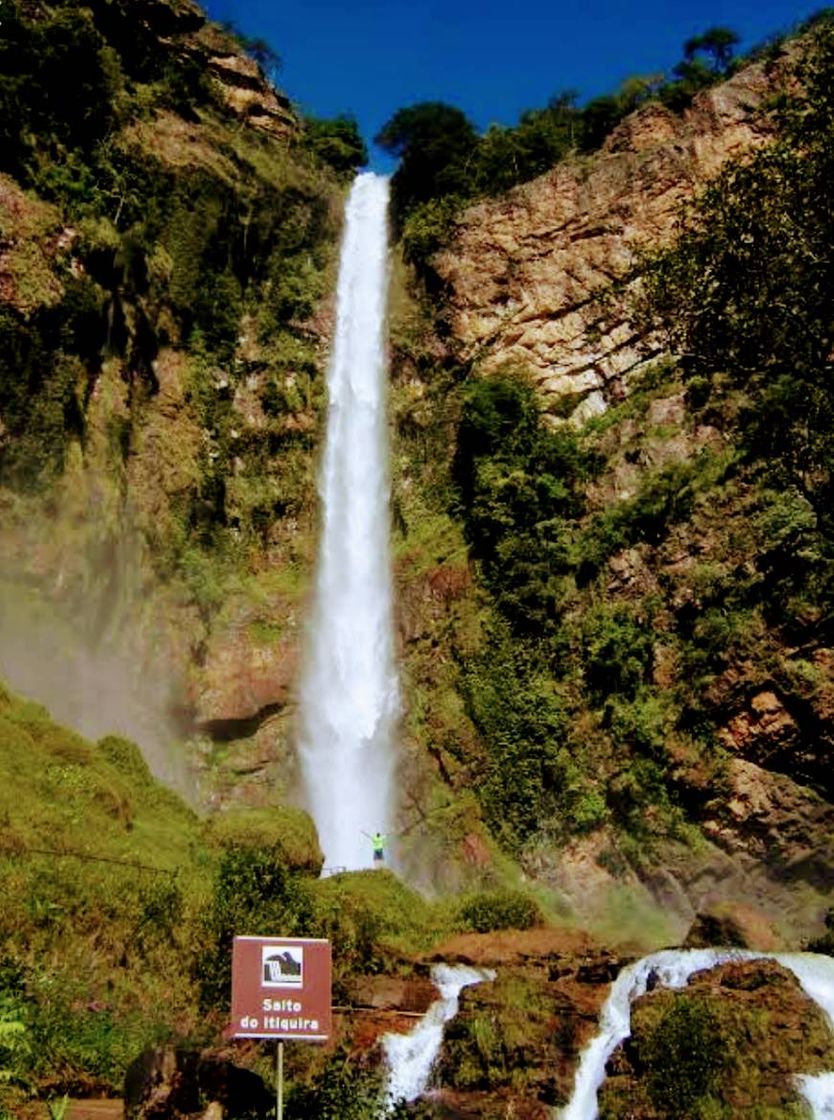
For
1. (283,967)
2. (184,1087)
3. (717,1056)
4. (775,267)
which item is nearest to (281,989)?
(283,967)

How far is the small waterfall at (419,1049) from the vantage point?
12.3 meters

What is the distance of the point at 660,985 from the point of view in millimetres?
12555

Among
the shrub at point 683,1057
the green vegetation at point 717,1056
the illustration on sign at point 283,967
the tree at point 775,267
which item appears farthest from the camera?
the tree at point 775,267

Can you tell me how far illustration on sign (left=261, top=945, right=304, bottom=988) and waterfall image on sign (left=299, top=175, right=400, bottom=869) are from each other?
16291 mm

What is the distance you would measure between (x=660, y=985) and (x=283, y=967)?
654 centimetres

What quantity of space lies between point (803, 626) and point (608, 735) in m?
4.68

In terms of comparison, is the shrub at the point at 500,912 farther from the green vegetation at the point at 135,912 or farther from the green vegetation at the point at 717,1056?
the green vegetation at the point at 717,1056

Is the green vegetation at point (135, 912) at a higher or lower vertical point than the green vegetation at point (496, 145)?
lower

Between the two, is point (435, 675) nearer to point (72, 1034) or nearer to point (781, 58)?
point (72, 1034)

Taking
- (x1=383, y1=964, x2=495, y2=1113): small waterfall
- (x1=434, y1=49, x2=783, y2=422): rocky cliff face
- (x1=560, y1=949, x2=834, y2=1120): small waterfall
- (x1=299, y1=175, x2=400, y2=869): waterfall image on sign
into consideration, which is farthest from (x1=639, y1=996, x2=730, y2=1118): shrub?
(x1=434, y1=49, x2=783, y2=422): rocky cliff face

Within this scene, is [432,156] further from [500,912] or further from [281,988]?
[281,988]

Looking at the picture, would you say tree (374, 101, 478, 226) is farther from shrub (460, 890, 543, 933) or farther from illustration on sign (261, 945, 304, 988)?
illustration on sign (261, 945, 304, 988)

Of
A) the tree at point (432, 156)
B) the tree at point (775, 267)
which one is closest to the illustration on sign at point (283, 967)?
the tree at point (775, 267)

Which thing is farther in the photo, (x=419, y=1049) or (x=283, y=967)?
(x=419, y=1049)
